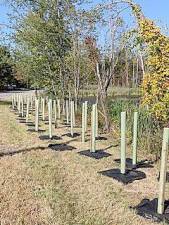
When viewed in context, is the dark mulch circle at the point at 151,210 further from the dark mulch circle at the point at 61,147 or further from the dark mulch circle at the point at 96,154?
the dark mulch circle at the point at 61,147

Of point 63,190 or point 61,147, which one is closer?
point 63,190

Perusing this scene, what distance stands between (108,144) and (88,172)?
325 cm

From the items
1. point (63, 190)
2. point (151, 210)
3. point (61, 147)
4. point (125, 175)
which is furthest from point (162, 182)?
point (61, 147)

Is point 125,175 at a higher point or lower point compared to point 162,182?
lower

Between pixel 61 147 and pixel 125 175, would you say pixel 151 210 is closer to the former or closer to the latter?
pixel 125 175

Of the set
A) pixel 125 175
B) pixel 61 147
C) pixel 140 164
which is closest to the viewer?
pixel 125 175

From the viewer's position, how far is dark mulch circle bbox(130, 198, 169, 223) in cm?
520

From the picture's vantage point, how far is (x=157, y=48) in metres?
7.20

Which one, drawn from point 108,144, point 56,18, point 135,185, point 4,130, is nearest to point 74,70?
point 56,18

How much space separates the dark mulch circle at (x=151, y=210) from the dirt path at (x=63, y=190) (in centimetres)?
10

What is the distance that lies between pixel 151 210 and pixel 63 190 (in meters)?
1.39

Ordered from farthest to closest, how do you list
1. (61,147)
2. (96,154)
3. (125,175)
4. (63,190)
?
(61,147), (96,154), (125,175), (63,190)

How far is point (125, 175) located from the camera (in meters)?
7.15

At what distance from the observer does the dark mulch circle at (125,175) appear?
691cm
